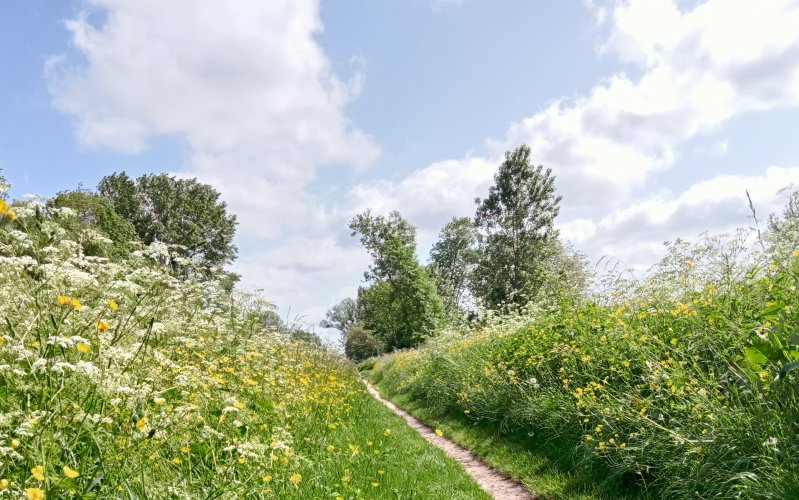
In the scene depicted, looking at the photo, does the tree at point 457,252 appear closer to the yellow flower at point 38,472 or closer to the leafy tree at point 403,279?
the leafy tree at point 403,279

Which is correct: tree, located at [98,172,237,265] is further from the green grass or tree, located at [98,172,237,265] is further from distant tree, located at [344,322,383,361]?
the green grass

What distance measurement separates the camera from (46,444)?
7.80 ft

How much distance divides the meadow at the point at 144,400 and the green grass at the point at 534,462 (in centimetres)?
79

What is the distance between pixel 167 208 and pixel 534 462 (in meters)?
37.5

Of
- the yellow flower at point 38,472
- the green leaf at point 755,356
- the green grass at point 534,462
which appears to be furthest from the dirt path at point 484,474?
the yellow flower at point 38,472

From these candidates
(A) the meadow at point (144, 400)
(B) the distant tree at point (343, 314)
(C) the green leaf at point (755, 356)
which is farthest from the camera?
(B) the distant tree at point (343, 314)

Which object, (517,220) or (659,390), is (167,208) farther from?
(659,390)

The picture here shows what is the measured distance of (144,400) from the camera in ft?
9.10

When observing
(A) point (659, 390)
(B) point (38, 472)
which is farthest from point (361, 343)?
(B) point (38, 472)

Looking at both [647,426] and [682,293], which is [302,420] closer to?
[647,426]

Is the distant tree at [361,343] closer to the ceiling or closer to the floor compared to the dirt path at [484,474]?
closer to the ceiling

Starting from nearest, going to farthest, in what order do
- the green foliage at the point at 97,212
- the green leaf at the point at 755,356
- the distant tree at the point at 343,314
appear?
1. the green leaf at the point at 755,356
2. the green foliage at the point at 97,212
3. the distant tree at the point at 343,314

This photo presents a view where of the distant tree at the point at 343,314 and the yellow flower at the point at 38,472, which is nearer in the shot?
the yellow flower at the point at 38,472

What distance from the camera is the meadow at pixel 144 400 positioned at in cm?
253
